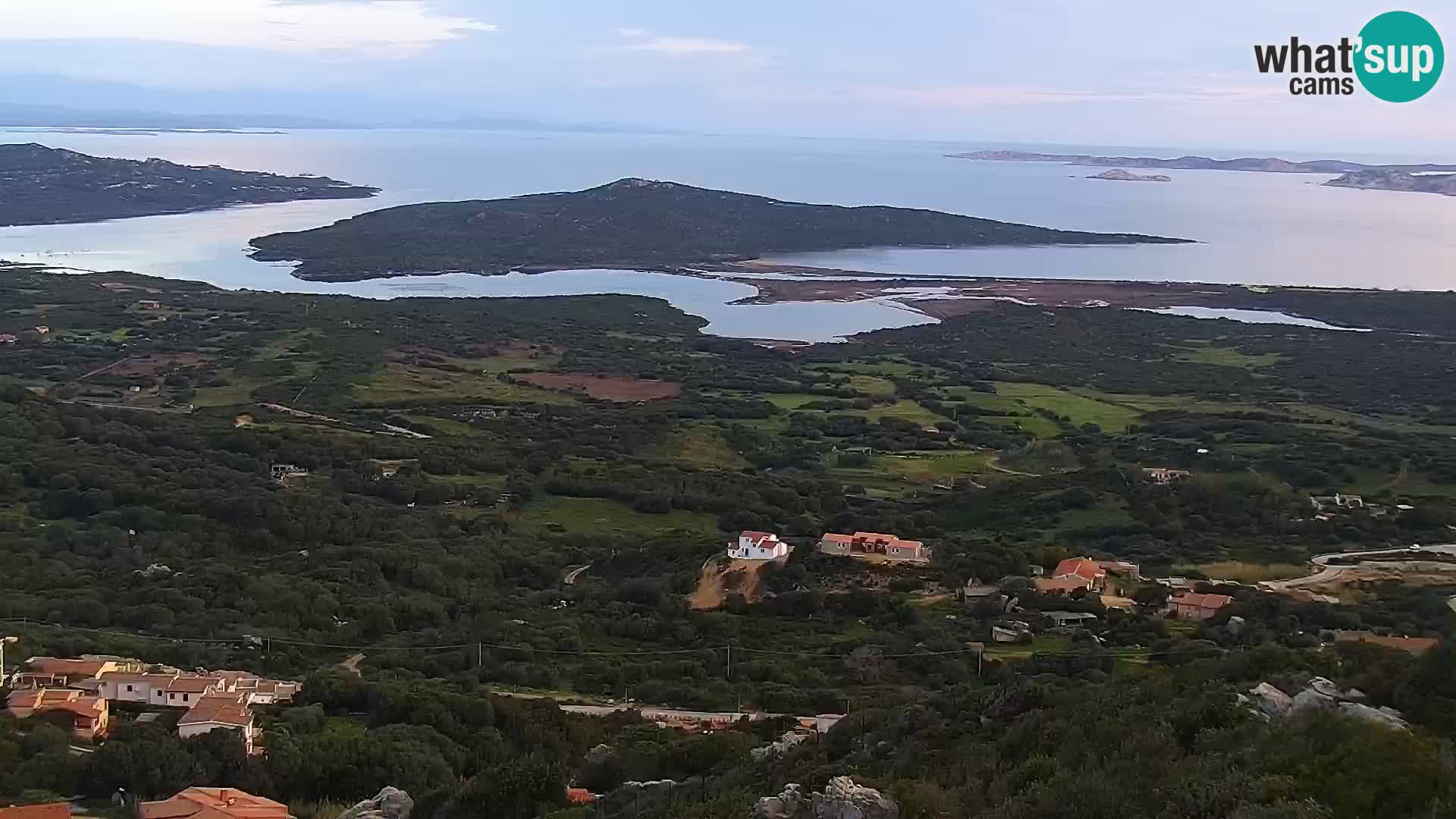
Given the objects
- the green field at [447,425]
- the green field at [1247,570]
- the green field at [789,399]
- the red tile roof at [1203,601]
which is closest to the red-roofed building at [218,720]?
the red tile roof at [1203,601]

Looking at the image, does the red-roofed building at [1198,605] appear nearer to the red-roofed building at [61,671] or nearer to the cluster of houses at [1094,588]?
the cluster of houses at [1094,588]

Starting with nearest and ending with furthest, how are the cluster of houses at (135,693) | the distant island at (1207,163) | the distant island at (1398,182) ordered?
the cluster of houses at (135,693), the distant island at (1398,182), the distant island at (1207,163)

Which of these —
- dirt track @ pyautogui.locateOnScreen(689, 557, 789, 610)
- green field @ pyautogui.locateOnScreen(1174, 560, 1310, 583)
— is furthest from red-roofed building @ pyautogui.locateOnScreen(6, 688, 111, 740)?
green field @ pyautogui.locateOnScreen(1174, 560, 1310, 583)

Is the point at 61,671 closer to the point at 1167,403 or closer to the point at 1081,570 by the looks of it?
the point at 1081,570

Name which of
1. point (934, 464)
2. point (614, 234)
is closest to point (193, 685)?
point (934, 464)

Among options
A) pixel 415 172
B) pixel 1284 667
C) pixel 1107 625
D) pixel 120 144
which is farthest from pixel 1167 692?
pixel 120 144
